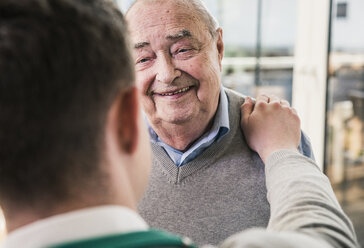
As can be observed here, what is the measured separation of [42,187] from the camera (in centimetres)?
64

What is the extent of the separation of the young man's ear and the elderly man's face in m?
0.58

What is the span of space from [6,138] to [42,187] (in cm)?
9

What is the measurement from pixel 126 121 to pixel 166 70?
0.59 meters

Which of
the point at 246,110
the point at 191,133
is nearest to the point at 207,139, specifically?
the point at 191,133

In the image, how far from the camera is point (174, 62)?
4.24ft

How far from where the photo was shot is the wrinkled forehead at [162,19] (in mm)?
1251

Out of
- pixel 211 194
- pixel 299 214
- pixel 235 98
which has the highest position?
pixel 235 98

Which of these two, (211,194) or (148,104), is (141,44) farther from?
(211,194)

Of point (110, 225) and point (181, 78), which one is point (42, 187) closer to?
point (110, 225)

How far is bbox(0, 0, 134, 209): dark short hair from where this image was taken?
60 centimetres

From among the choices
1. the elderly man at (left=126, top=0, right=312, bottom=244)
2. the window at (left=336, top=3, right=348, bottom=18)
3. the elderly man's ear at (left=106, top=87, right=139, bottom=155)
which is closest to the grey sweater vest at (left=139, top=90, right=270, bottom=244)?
the elderly man at (left=126, top=0, right=312, bottom=244)

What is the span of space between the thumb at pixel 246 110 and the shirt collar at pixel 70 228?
0.79 metres

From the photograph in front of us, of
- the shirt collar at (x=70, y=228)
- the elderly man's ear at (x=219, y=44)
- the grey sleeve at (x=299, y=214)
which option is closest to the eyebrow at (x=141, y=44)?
the elderly man's ear at (x=219, y=44)

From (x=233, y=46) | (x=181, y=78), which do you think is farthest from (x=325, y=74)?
(x=181, y=78)
